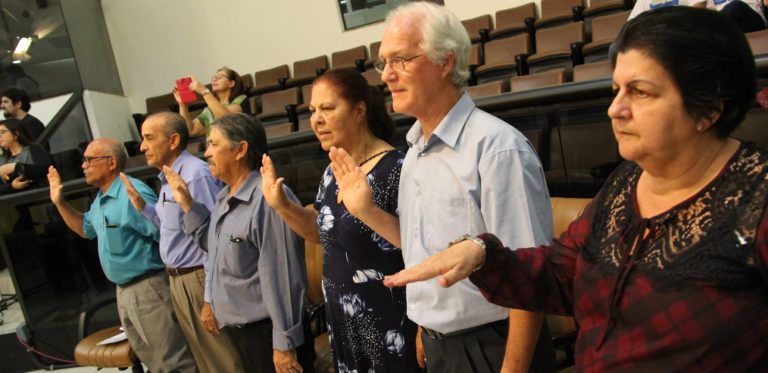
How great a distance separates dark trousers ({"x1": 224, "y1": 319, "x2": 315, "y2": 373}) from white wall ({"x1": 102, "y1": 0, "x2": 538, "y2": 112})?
18.8 feet

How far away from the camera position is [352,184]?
1456 mm

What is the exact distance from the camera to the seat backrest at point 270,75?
7.44 m

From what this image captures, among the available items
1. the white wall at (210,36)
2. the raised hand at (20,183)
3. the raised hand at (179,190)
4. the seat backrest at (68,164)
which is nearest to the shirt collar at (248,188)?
the raised hand at (179,190)

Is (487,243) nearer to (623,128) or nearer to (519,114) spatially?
(623,128)

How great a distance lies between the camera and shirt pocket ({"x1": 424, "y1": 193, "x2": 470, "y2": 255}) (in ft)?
4.16

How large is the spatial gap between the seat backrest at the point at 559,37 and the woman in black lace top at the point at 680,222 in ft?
14.9

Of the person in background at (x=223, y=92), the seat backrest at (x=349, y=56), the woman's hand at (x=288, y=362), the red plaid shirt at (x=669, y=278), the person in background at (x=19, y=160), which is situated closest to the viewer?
the red plaid shirt at (x=669, y=278)

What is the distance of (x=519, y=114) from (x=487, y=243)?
1.23 metres

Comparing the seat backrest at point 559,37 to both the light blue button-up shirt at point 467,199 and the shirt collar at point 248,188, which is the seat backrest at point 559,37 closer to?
the shirt collar at point 248,188

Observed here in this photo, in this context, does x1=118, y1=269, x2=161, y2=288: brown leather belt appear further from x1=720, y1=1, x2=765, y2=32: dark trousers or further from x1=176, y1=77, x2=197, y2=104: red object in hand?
x1=720, y1=1, x2=765, y2=32: dark trousers

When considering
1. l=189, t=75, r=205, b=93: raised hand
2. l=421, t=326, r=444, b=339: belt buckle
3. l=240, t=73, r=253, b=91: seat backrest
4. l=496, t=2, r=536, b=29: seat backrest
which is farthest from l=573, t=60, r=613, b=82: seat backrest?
l=240, t=73, r=253, b=91: seat backrest

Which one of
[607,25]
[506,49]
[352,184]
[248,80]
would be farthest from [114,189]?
[248,80]

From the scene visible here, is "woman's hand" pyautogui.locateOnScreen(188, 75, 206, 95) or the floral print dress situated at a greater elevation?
"woman's hand" pyautogui.locateOnScreen(188, 75, 206, 95)

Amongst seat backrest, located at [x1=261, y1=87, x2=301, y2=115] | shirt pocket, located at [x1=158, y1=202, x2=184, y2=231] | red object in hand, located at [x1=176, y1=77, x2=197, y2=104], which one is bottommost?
shirt pocket, located at [x1=158, y1=202, x2=184, y2=231]
